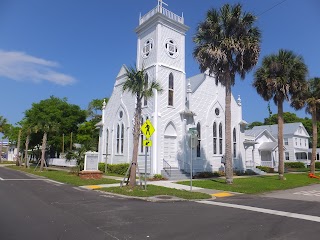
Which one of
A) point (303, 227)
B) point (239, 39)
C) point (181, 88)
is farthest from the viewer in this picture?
point (181, 88)

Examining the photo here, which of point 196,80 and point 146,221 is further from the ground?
point 196,80

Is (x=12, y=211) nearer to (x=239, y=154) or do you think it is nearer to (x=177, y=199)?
(x=177, y=199)

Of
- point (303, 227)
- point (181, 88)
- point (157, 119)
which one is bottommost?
point (303, 227)

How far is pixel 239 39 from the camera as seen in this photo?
64.8ft

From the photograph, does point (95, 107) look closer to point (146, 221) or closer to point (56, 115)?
point (56, 115)

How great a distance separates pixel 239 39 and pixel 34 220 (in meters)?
16.8

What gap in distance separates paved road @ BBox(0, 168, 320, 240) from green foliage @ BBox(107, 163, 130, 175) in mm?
14349

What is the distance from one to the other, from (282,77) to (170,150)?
36.7 feet

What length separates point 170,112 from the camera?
2552cm

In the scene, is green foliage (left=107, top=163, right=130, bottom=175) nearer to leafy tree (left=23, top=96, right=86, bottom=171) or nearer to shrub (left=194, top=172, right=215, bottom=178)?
shrub (left=194, top=172, right=215, bottom=178)

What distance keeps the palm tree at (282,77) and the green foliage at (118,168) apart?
1302 centimetres

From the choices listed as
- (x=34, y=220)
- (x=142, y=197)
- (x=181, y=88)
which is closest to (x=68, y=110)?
(x=181, y=88)

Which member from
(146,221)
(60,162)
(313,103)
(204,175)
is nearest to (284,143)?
(313,103)

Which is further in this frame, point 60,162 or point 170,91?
point 60,162
